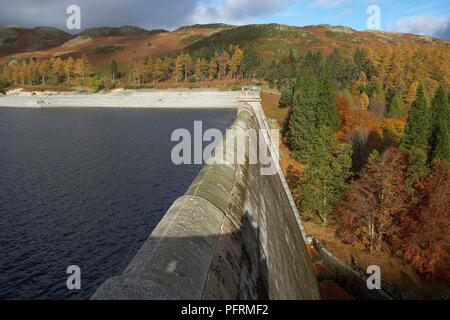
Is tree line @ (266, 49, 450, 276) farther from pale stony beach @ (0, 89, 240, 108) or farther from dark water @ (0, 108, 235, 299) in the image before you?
pale stony beach @ (0, 89, 240, 108)

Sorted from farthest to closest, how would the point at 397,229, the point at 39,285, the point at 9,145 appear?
the point at 9,145, the point at 397,229, the point at 39,285

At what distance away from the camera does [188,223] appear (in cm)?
849

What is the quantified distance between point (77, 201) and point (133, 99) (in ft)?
299

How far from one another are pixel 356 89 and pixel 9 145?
77.1 meters

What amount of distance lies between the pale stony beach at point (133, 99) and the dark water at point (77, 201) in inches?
1877

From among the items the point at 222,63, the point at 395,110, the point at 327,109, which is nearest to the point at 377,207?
the point at 327,109

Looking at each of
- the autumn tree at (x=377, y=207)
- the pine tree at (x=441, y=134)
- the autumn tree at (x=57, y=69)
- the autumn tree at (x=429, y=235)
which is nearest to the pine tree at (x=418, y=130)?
the pine tree at (x=441, y=134)

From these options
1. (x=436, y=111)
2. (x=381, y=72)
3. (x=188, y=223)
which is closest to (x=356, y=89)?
(x=381, y=72)

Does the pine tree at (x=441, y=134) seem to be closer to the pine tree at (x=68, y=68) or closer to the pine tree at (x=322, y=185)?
the pine tree at (x=322, y=185)

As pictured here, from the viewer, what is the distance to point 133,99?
122 metres

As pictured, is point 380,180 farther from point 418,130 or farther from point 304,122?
point 304,122

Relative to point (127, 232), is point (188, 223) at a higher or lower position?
higher

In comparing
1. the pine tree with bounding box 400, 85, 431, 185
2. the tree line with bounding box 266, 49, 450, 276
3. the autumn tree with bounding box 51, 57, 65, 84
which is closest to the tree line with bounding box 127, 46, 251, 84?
the autumn tree with bounding box 51, 57, 65, 84
